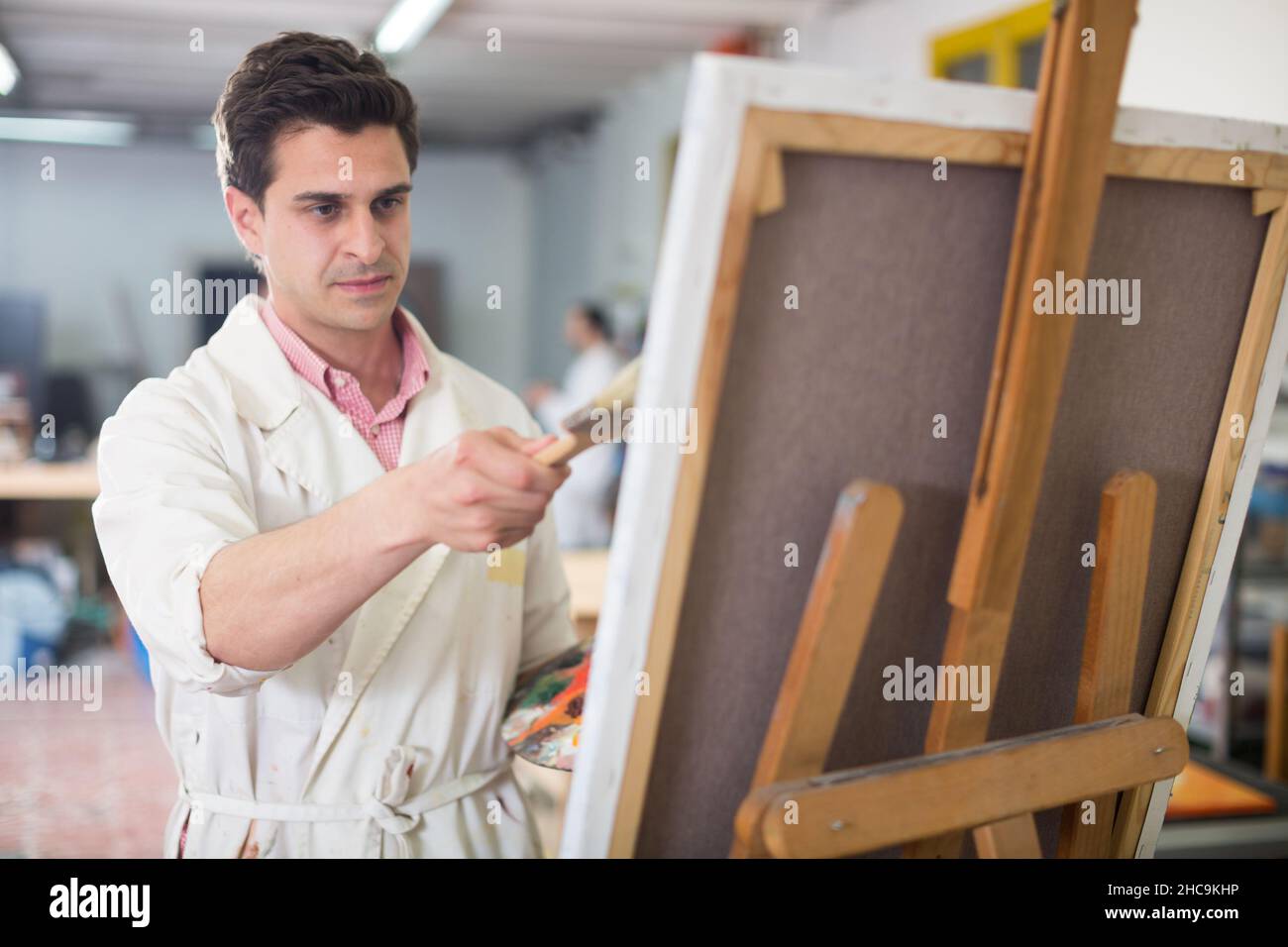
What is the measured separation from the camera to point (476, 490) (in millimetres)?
881

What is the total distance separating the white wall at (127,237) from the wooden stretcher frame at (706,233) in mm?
8201

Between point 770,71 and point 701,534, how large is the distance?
0.32 meters

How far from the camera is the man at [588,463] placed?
17.7ft

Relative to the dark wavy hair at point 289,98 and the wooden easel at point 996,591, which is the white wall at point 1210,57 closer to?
the dark wavy hair at point 289,98

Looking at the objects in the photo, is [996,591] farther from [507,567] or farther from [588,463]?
[588,463]

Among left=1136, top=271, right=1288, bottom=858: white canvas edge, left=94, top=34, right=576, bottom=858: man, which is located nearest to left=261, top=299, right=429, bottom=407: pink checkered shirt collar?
left=94, top=34, right=576, bottom=858: man

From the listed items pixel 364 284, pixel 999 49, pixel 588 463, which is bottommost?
pixel 588 463

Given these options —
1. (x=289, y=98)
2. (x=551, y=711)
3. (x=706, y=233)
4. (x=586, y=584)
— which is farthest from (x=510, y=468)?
(x=586, y=584)

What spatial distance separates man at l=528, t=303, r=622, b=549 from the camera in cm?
541

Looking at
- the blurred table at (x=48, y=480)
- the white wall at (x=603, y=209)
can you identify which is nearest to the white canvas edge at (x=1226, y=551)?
the blurred table at (x=48, y=480)

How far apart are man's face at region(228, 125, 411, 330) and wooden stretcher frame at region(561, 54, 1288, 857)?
18.4 inches

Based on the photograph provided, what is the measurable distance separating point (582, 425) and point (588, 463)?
4.45m

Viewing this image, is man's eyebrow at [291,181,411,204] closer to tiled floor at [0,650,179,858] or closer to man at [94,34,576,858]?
man at [94,34,576,858]
